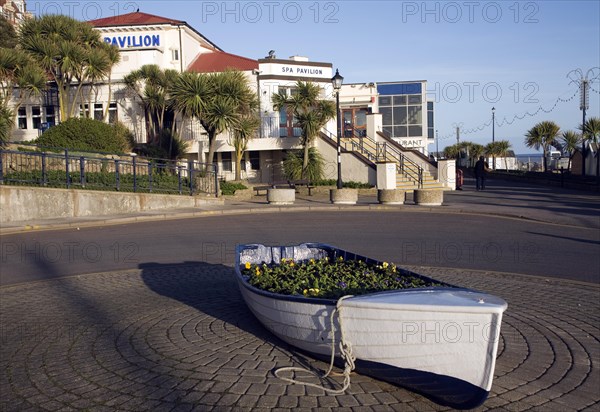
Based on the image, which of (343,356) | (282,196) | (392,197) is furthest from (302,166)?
(343,356)

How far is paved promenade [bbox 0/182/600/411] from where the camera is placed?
502 centimetres

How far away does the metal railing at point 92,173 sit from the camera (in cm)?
2075

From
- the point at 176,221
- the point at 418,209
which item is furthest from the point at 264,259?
the point at 418,209

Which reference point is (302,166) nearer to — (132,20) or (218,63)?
(218,63)

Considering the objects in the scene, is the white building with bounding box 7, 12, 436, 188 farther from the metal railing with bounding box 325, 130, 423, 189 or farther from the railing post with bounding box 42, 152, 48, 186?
the railing post with bounding box 42, 152, 48, 186

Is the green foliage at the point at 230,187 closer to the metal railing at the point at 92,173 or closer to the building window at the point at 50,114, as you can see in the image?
the metal railing at the point at 92,173

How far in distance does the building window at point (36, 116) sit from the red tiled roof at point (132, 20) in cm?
616

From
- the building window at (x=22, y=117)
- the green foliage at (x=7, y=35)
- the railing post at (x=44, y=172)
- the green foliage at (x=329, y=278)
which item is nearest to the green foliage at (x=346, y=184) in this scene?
the railing post at (x=44, y=172)

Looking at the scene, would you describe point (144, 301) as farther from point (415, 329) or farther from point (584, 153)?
point (584, 153)

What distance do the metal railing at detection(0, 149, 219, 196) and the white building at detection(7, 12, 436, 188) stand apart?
858 cm

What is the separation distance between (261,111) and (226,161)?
3835mm

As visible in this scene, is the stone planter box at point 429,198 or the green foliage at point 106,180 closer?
→ the green foliage at point 106,180

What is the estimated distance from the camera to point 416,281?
6312mm

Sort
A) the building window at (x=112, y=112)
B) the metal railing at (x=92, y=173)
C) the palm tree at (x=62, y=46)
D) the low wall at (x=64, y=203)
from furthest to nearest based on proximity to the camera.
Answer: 1. the building window at (x=112, y=112)
2. the palm tree at (x=62, y=46)
3. the metal railing at (x=92, y=173)
4. the low wall at (x=64, y=203)
